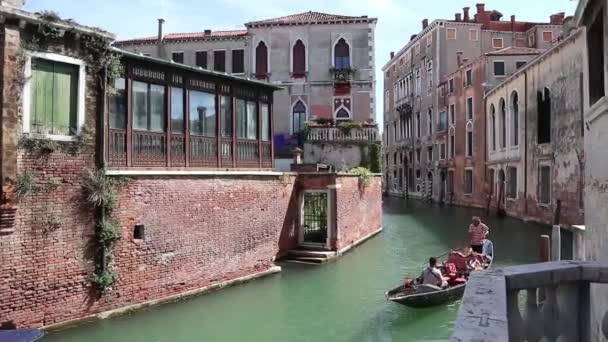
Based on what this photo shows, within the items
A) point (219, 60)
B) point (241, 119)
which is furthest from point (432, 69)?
point (241, 119)

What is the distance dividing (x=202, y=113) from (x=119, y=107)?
2256mm

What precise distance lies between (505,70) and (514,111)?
4.38 meters

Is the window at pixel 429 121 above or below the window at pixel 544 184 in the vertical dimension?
above

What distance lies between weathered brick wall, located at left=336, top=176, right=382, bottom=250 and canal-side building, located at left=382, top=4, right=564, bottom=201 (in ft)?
47.0

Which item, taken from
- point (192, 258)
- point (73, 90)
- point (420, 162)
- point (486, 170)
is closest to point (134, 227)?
point (192, 258)

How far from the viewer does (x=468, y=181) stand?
33406 millimetres

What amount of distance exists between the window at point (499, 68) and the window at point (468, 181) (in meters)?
6.07

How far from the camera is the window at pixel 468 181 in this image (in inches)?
1297

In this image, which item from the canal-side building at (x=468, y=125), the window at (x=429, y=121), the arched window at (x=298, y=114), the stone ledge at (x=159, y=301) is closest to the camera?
the stone ledge at (x=159, y=301)

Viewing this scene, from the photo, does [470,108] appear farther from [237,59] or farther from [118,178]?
[118,178]

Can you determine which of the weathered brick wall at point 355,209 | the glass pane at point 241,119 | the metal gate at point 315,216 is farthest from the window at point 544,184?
the glass pane at point 241,119

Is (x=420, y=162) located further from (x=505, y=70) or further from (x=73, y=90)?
(x=73, y=90)

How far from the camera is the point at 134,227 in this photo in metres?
9.59

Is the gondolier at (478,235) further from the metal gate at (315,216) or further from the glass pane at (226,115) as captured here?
the glass pane at (226,115)
